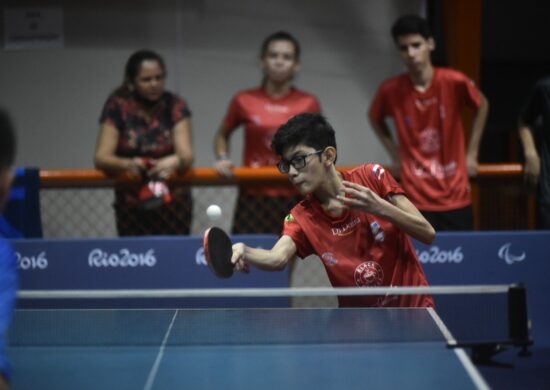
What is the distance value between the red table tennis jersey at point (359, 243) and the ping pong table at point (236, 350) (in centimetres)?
55

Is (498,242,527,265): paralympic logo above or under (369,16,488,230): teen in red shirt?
under

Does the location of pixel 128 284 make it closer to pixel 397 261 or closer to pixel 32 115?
pixel 397 261

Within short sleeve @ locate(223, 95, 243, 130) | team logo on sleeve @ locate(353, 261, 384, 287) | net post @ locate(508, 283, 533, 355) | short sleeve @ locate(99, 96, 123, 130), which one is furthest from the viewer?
short sleeve @ locate(223, 95, 243, 130)

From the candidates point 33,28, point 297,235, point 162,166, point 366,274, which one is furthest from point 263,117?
point 33,28

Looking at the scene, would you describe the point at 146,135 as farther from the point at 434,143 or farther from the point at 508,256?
the point at 508,256

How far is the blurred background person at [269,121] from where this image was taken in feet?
18.4

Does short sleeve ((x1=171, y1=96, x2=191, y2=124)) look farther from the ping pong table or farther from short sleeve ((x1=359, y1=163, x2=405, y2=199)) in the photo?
the ping pong table

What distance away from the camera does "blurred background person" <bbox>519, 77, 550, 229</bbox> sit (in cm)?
546

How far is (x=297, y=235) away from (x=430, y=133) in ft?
6.33

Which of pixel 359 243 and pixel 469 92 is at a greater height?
pixel 469 92

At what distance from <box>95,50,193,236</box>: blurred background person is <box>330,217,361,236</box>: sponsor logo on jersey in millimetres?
1852

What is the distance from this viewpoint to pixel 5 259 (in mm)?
2223

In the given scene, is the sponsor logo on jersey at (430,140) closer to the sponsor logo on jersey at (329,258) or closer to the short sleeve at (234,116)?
the short sleeve at (234,116)

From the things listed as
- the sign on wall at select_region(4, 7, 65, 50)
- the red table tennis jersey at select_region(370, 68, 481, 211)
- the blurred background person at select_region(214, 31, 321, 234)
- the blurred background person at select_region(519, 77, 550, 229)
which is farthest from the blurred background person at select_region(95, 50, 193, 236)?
the sign on wall at select_region(4, 7, 65, 50)
